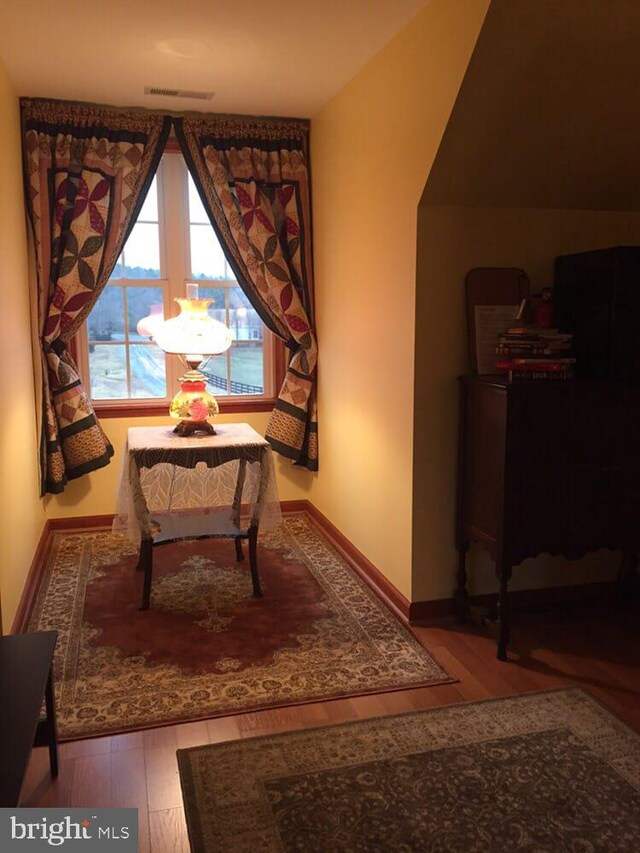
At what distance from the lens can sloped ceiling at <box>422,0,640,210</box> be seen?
244 centimetres

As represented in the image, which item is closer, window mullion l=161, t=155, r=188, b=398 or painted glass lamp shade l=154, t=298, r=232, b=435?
painted glass lamp shade l=154, t=298, r=232, b=435

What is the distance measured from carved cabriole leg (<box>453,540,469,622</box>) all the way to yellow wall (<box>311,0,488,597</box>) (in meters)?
0.22

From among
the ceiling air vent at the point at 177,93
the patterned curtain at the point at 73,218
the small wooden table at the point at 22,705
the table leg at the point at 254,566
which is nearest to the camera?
the small wooden table at the point at 22,705

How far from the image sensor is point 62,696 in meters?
2.69

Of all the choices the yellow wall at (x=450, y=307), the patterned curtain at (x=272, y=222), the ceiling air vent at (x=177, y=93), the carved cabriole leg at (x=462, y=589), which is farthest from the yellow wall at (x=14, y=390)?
the carved cabriole leg at (x=462, y=589)

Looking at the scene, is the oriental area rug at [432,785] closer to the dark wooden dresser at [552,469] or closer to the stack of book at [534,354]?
the dark wooden dresser at [552,469]

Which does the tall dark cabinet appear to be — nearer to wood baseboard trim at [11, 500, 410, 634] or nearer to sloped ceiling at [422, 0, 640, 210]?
sloped ceiling at [422, 0, 640, 210]

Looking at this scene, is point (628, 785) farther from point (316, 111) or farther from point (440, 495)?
point (316, 111)

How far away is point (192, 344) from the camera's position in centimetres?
367

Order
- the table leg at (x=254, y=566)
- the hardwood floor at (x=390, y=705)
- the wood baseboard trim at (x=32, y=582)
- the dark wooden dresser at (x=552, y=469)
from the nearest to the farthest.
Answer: the hardwood floor at (x=390, y=705) → the dark wooden dresser at (x=552, y=469) → the wood baseboard trim at (x=32, y=582) → the table leg at (x=254, y=566)

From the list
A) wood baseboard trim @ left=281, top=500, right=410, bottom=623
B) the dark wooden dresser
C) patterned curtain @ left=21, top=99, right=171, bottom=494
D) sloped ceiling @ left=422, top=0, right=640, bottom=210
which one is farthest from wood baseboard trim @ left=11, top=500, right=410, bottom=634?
sloped ceiling @ left=422, top=0, right=640, bottom=210

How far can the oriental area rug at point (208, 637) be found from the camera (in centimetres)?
267

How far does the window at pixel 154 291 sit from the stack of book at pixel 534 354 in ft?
7.51

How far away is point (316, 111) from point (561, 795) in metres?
3.76
